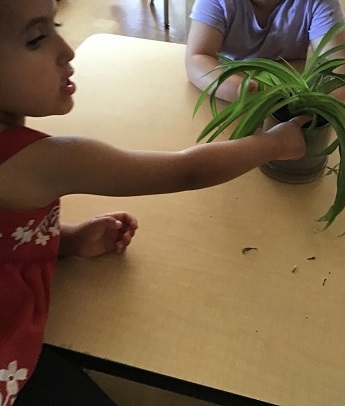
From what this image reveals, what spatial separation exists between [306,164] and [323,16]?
44cm

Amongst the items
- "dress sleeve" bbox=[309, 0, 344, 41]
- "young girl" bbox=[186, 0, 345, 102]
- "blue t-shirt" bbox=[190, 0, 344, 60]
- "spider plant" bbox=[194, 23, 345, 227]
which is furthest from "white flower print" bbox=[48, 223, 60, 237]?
"dress sleeve" bbox=[309, 0, 344, 41]

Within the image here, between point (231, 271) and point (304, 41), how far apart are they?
24.4 inches

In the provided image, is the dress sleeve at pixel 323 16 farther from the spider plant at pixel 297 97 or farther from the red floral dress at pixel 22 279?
the red floral dress at pixel 22 279

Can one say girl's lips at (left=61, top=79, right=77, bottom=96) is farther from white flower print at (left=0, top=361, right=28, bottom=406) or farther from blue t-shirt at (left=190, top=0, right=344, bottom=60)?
blue t-shirt at (left=190, top=0, right=344, bottom=60)

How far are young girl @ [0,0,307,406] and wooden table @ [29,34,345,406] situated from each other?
1.8 inches

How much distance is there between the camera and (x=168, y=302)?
689 mm

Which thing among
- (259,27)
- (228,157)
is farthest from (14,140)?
(259,27)

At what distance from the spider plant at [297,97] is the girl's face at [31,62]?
0.80 feet

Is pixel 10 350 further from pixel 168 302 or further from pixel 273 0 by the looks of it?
pixel 273 0

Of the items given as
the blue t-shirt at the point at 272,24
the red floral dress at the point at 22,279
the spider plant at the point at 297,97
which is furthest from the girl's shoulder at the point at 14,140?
the blue t-shirt at the point at 272,24

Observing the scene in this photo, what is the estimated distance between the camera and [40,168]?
0.60 metres

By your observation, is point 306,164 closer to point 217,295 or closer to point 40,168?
point 217,295

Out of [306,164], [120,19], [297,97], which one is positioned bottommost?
[120,19]

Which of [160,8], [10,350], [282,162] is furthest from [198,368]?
[160,8]
